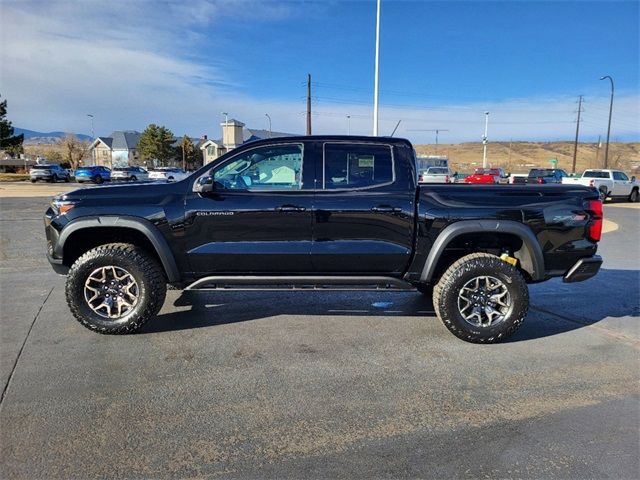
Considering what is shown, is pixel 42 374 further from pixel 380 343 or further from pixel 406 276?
pixel 406 276

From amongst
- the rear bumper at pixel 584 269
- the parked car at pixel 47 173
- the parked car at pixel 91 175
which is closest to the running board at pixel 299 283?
the rear bumper at pixel 584 269

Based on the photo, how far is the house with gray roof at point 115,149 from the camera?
8869 cm

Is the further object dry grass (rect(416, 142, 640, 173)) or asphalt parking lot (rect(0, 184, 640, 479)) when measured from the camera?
dry grass (rect(416, 142, 640, 173))

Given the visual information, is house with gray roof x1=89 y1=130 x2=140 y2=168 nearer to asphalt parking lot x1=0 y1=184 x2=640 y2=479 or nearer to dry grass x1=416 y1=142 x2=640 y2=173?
dry grass x1=416 y1=142 x2=640 y2=173

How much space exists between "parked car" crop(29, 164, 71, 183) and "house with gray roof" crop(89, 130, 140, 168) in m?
44.3

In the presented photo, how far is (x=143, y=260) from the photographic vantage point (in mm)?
4641

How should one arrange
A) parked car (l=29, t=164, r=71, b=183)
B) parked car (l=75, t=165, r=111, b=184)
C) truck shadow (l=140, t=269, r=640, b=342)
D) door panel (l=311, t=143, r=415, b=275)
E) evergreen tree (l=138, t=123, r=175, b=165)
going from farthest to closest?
→ evergreen tree (l=138, t=123, r=175, b=165) < parked car (l=75, t=165, r=111, b=184) < parked car (l=29, t=164, r=71, b=183) < truck shadow (l=140, t=269, r=640, b=342) < door panel (l=311, t=143, r=415, b=275)

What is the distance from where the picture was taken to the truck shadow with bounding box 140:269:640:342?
523 centimetres

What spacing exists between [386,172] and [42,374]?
3.47m

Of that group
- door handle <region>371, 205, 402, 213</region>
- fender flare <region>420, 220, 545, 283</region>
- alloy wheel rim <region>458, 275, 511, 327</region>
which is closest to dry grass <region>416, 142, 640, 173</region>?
fender flare <region>420, 220, 545, 283</region>

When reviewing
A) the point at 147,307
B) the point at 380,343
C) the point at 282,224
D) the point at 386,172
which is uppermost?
the point at 386,172

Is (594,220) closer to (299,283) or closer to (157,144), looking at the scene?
(299,283)

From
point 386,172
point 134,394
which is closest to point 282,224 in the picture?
point 386,172

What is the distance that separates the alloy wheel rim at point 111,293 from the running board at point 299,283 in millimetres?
571
